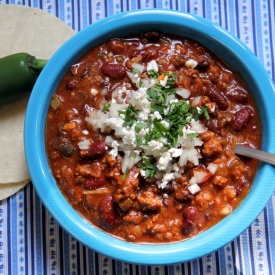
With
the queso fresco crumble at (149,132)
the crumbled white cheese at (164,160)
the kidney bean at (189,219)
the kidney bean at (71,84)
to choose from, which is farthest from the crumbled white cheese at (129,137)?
the kidney bean at (189,219)

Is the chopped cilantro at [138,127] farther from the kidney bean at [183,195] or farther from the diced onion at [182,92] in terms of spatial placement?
the kidney bean at [183,195]

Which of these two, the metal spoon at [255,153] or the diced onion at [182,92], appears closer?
the metal spoon at [255,153]

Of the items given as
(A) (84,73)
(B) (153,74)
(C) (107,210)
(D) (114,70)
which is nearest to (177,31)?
(B) (153,74)

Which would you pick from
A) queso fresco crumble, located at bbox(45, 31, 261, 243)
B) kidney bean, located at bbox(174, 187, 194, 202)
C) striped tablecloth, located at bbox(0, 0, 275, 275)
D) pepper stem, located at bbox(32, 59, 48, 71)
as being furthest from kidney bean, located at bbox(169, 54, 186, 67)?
pepper stem, located at bbox(32, 59, 48, 71)

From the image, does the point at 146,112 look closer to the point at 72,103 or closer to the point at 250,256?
the point at 72,103

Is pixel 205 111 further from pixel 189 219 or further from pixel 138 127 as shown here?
pixel 189 219

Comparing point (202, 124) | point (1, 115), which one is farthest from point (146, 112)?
point (1, 115)

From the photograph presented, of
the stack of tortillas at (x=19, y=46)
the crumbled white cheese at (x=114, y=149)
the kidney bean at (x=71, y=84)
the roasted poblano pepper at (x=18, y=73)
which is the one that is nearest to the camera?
the crumbled white cheese at (x=114, y=149)
